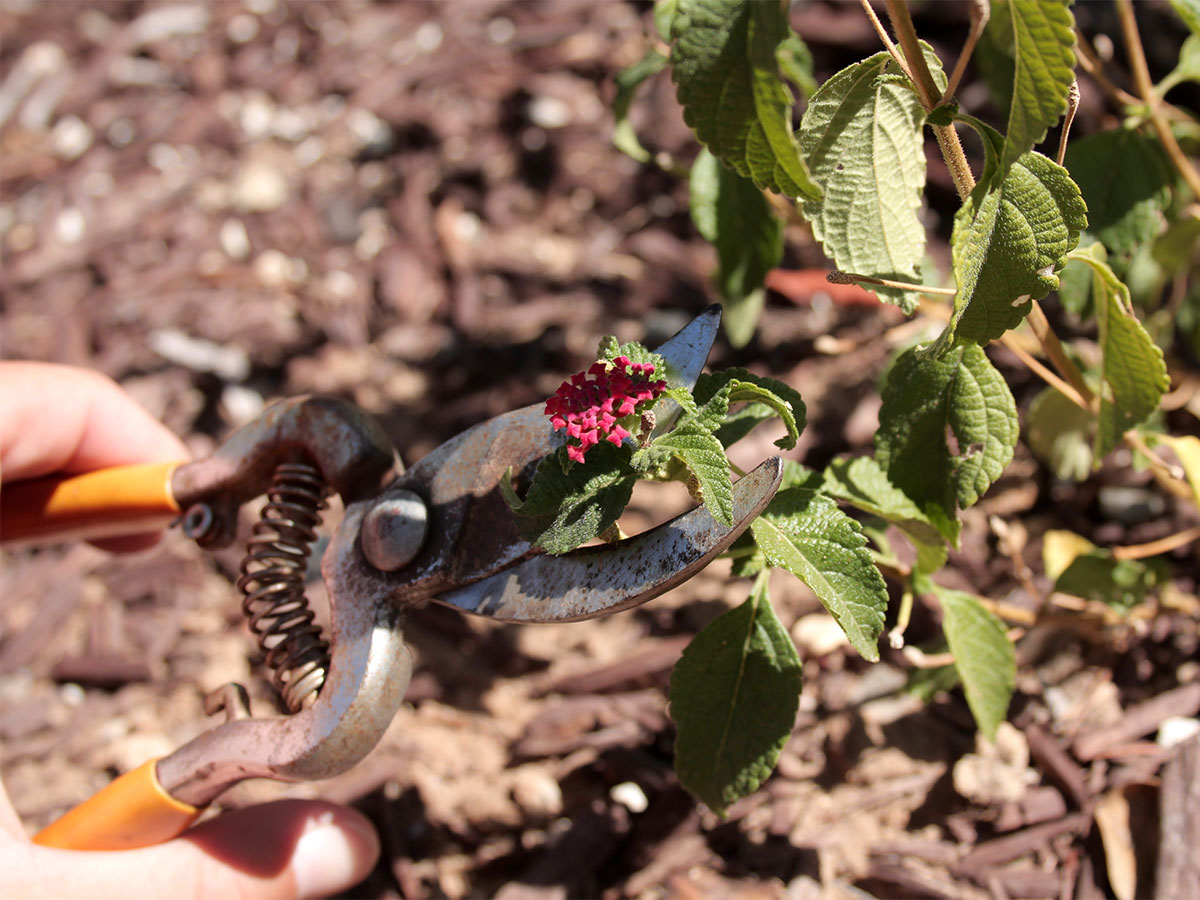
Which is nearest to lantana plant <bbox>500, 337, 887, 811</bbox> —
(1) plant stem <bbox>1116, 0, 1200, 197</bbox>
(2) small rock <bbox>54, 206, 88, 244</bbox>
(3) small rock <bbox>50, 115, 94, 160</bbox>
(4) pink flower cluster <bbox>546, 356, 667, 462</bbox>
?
(4) pink flower cluster <bbox>546, 356, 667, 462</bbox>

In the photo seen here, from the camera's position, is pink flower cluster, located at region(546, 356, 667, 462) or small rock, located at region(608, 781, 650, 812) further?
small rock, located at region(608, 781, 650, 812)

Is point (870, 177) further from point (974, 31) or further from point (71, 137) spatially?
point (71, 137)

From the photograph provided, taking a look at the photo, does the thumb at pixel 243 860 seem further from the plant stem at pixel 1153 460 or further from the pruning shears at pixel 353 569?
the plant stem at pixel 1153 460

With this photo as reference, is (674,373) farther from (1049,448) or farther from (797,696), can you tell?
(1049,448)

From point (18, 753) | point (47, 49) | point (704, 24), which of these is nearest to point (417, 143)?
point (47, 49)

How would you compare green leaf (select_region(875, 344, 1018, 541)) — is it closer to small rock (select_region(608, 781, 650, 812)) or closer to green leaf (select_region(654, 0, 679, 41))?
green leaf (select_region(654, 0, 679, 41))

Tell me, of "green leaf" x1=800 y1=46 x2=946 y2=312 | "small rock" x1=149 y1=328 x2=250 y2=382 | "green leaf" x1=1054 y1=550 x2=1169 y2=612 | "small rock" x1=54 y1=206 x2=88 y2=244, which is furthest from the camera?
"small rock" x1=54 y1=206 x2=88 y2=244

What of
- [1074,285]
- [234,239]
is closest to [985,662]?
[1074,285]
